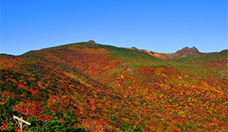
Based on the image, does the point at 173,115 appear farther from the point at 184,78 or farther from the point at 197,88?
the point at 184,78

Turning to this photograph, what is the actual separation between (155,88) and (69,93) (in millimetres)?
23220

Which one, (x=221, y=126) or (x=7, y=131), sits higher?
(x=7, y=131)

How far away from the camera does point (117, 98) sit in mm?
33000

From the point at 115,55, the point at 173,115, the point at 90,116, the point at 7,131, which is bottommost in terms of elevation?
the point at 173,115

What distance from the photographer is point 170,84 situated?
43.4 meters

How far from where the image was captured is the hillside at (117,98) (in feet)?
55.0

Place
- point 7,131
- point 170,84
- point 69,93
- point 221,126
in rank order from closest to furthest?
1. point 7,131
2. point 221,126
3. point 69,93
4. point 170,84

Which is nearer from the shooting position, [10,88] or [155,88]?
[10,88]

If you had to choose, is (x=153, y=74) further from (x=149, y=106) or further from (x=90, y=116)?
(x=90, y=116)

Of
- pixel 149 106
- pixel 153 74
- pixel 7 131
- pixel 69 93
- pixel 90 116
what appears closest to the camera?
pixel 7 131

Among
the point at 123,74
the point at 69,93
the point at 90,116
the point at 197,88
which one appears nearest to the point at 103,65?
the point at 123,74

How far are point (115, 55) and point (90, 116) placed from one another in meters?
59.1

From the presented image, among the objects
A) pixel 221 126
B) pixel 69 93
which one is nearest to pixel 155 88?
pixel 221 126

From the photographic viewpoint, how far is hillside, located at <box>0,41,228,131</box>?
16750 mm
